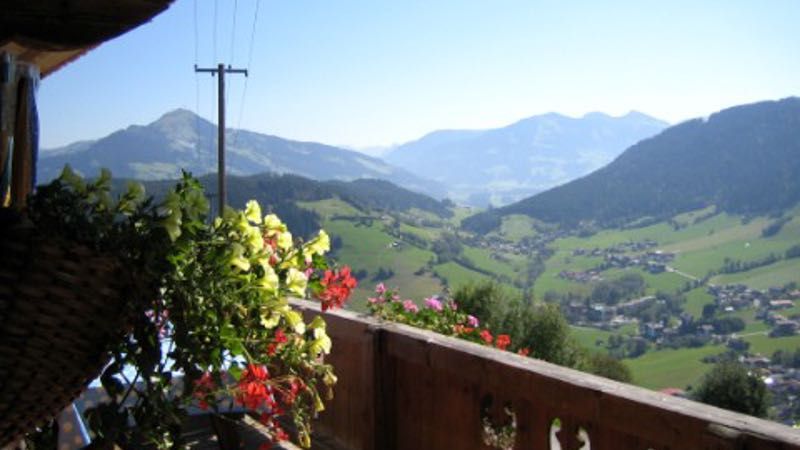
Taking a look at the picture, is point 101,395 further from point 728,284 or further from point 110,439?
point 728,284

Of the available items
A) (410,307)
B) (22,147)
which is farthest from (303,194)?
(22,147)

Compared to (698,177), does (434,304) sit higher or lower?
lower

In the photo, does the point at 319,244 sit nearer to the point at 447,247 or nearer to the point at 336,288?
the point at 336,288

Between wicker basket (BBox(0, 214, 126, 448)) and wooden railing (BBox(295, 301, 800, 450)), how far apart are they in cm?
135

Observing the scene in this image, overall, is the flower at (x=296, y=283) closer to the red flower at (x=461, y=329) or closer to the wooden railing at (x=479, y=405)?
the wooden railing at (x=479, y=405)

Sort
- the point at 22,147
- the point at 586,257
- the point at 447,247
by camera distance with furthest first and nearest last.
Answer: the point at 586,257 → the point at 447,247 → the point at 22,147

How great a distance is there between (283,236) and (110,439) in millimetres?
569

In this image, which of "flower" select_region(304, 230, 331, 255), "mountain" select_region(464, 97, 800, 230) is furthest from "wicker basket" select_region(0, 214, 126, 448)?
"mountain" select_region(464, 97, 800, 230)

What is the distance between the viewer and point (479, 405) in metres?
2.61

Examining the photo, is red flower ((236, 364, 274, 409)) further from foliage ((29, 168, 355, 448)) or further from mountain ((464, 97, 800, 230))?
mountain ((464, 97, 800, 230))

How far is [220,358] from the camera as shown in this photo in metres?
1.36

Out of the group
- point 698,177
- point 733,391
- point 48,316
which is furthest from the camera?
point 698,177

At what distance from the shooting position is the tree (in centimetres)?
2488

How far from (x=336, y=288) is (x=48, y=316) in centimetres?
143
